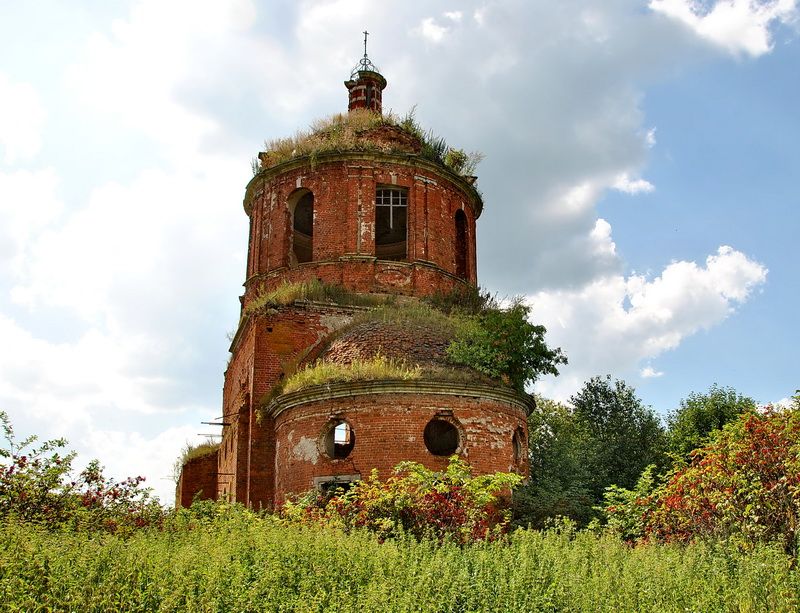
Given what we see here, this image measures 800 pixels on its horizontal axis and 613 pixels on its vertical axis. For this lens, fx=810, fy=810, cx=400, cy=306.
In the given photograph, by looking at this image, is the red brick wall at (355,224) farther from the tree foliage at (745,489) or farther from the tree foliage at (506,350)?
the tree foliage at (745,489)

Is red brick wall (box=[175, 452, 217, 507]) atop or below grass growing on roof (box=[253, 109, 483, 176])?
below

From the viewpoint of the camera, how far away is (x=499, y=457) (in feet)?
51.2

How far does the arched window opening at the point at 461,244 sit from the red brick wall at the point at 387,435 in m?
6.80

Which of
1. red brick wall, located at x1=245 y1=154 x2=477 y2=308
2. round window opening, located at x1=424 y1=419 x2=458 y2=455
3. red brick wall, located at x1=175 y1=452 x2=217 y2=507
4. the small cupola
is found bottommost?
red brick wall, located at x1=175 y1=452 x2=217 y2=507

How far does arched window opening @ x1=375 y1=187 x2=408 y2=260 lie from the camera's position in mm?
21016

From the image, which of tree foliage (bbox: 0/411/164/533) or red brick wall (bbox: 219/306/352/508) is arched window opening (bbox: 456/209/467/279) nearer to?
red brick wall (bbox: 219/306/352/508)

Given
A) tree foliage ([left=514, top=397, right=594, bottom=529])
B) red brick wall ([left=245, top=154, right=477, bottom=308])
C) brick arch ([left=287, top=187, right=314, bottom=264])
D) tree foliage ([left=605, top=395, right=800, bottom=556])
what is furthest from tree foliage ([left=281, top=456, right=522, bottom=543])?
brick arch ([left=287, top=187, right=314, bottom=264])

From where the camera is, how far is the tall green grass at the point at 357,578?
25.1 feet

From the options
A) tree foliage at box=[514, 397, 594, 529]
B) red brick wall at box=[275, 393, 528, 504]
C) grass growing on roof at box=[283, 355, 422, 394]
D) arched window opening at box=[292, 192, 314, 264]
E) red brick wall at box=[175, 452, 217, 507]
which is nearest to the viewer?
red brick wall at box=[275, 393, 528, 504]

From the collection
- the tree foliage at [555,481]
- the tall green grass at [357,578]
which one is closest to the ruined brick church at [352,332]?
the tree foliage at [555,481]

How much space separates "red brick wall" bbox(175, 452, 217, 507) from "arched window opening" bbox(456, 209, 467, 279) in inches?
321

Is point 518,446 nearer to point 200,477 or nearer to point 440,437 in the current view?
point 440,437

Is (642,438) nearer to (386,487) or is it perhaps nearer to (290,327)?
(290,327)

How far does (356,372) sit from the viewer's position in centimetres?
1551
